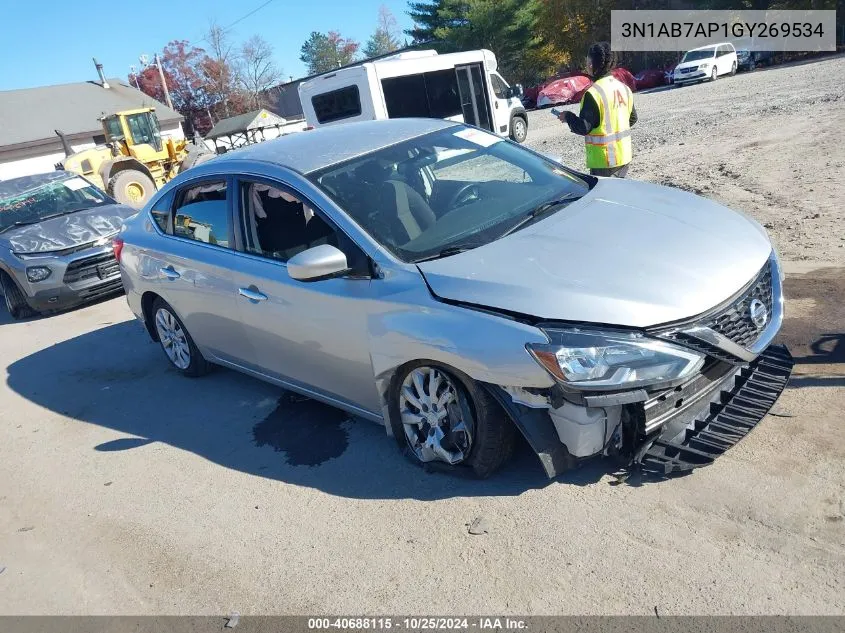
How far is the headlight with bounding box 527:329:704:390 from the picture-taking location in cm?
298

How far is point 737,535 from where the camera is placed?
2.96m

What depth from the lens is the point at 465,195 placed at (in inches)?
165

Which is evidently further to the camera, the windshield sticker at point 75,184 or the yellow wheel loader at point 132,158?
the yellow wheel loader at point 132,158

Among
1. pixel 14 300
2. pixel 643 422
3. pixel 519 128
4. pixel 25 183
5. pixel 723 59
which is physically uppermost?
pixel 25 183

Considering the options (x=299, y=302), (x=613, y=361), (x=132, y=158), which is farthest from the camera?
(x=132, y=158)

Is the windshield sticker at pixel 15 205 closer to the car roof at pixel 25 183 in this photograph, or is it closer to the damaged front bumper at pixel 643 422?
the car roof at pixel 25 183

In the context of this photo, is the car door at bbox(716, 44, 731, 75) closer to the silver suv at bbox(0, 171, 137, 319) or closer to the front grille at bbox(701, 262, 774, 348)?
the silver suv at bbox(0, 171, 137, 319)

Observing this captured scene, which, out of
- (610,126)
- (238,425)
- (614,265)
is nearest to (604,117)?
(610,126)

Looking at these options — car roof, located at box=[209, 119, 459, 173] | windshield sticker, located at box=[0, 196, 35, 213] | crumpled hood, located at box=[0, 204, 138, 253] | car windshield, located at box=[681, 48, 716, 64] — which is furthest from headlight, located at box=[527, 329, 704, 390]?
car windshield, located at box=[681, 48, 716, 64]

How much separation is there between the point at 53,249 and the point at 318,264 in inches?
254

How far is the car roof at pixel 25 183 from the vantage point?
970 cm

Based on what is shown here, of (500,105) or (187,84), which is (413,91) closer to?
(500,105)

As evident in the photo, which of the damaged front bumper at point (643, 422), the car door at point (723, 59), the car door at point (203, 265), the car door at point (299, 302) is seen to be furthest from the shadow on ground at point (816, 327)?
the car door at point (723, 59)

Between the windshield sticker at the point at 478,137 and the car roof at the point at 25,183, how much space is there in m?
7.51
